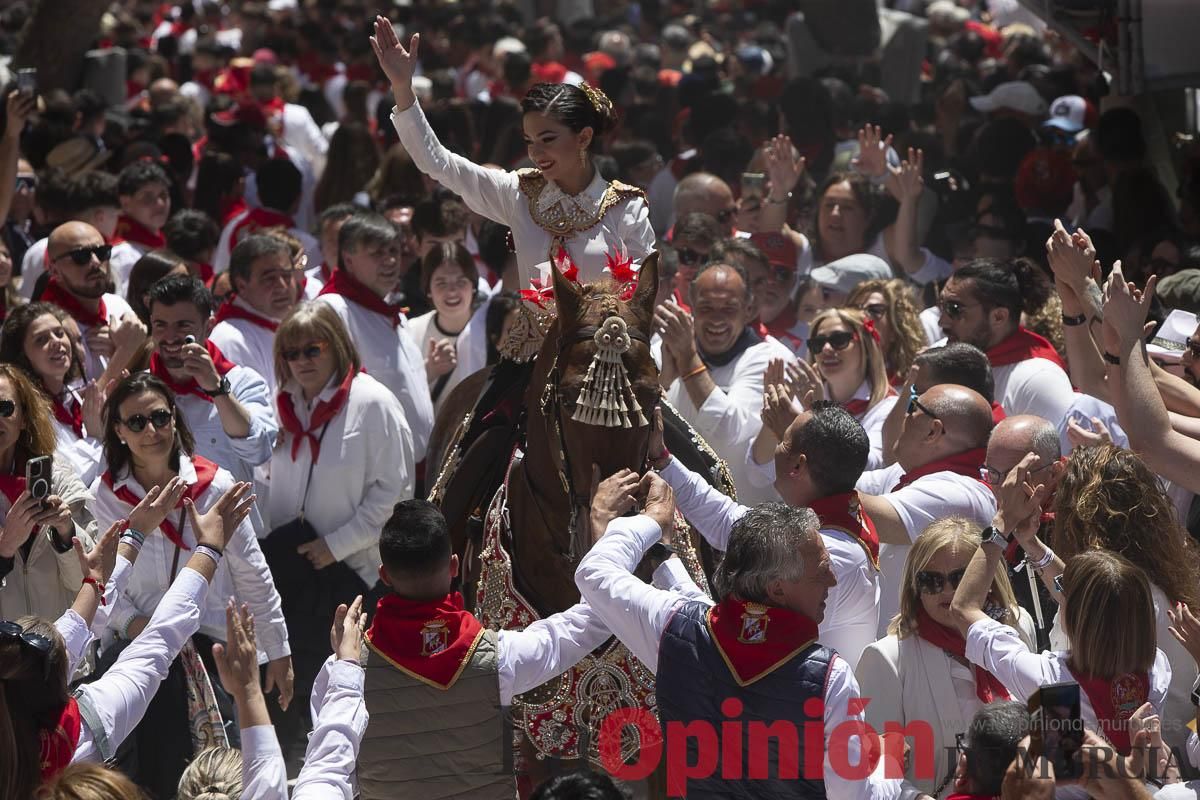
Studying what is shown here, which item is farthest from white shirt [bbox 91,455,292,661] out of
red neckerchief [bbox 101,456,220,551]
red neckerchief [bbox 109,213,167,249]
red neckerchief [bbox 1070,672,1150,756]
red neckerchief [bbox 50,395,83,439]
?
red neckerchief [bbox 109,213,167,249]

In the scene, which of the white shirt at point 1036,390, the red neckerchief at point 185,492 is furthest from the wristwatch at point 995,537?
the red neckerchief at point 185,492

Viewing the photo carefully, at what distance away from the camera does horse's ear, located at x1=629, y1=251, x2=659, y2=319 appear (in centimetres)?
520

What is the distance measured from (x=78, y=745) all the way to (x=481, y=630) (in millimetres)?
1096

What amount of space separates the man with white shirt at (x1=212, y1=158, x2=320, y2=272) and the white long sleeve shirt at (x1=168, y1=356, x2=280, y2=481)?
12.3 feet

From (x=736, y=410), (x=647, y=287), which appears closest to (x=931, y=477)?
(x=736, y=410)

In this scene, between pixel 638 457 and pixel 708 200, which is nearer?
pixel 638 457

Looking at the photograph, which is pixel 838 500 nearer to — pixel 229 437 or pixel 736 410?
pixel 736 410

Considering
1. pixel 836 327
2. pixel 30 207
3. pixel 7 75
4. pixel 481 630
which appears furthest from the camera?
pixel 7 75

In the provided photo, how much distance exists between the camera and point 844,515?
5160mm

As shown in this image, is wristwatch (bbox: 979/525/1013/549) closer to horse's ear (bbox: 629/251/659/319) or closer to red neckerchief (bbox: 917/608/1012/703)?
red neckerchief (bbox: 917/608/1012/703)

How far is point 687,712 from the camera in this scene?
4.17 meters

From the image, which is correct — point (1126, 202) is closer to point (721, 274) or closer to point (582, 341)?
point (721, 274)

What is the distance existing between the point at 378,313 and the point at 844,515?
3807mm

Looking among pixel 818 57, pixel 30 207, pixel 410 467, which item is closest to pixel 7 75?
pixel 30 207
